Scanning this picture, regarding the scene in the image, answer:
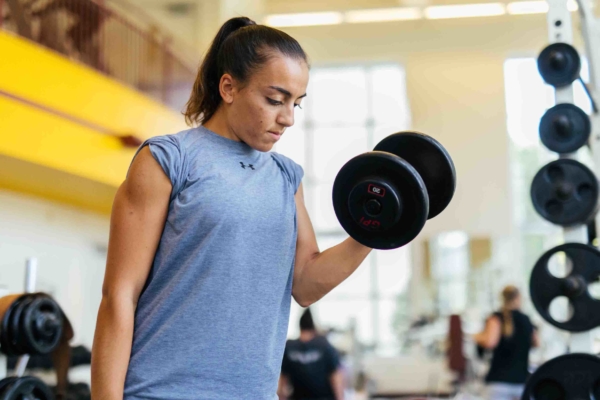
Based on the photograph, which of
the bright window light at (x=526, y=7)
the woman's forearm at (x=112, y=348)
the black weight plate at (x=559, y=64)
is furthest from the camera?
the bright window light at (x=526, y=7)

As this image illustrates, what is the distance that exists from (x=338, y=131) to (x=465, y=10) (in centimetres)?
336

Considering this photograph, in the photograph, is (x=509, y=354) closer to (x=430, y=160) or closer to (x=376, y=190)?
(x=430, y=160)

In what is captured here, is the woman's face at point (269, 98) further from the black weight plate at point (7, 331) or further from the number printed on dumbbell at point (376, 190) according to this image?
the black weight plate at point (7, 331)

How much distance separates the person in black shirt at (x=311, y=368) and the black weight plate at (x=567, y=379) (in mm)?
2484

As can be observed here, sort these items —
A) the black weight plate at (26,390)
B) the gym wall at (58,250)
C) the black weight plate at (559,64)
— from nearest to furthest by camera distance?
the black weight plate at (26,390) → the black weight plate at (559,64) → the gym wall at (58,250)

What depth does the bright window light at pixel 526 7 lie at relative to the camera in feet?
40.4

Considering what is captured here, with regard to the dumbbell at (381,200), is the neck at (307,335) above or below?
below

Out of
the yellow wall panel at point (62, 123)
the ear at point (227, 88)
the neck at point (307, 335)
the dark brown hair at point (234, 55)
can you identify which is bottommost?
the neck at point (307, 335)

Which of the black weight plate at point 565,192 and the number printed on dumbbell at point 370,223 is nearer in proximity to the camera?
the number printed on dumbbell at point 370,223

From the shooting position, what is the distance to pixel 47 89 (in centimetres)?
689

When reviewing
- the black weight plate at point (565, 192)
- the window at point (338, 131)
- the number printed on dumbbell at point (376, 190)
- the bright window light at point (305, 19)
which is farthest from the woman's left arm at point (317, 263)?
the window at point (338, 131)

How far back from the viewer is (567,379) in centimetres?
327

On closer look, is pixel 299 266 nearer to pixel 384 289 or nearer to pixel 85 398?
pixel 85 398

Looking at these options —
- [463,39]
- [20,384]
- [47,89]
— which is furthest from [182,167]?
[463,39]
